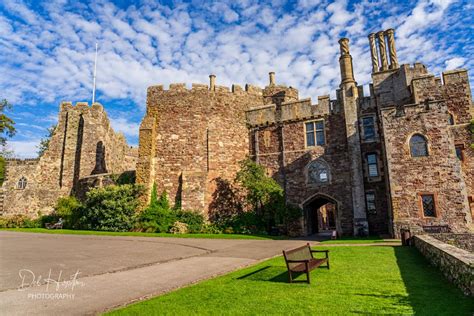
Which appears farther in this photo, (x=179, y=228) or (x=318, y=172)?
(x=318, y=172)

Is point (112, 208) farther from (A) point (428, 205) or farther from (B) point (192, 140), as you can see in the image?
(A) point (428, 205)

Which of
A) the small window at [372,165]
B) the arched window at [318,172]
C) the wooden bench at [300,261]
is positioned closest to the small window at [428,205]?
the small window at [372,165]

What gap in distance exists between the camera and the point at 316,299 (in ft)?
17.8

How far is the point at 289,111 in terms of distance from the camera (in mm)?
23875

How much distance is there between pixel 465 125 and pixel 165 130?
21118 mm

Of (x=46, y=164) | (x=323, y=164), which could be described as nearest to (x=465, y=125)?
(x=323, y=164)

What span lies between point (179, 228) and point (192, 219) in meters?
1.34

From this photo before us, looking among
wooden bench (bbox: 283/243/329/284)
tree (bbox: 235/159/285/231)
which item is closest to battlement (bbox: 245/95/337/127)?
tree (bbox: 235/159/285/231)

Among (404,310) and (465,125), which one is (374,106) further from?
(404,310)

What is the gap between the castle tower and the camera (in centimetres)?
2005

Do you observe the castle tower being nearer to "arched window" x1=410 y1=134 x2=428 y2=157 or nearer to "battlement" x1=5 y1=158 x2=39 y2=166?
"arched window" x1=410 y1=134 x2=428 y2=157

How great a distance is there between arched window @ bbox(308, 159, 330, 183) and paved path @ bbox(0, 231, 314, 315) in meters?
11.2

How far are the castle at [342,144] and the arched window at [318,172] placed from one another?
0.07 m

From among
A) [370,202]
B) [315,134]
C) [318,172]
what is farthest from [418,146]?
[315,134]
